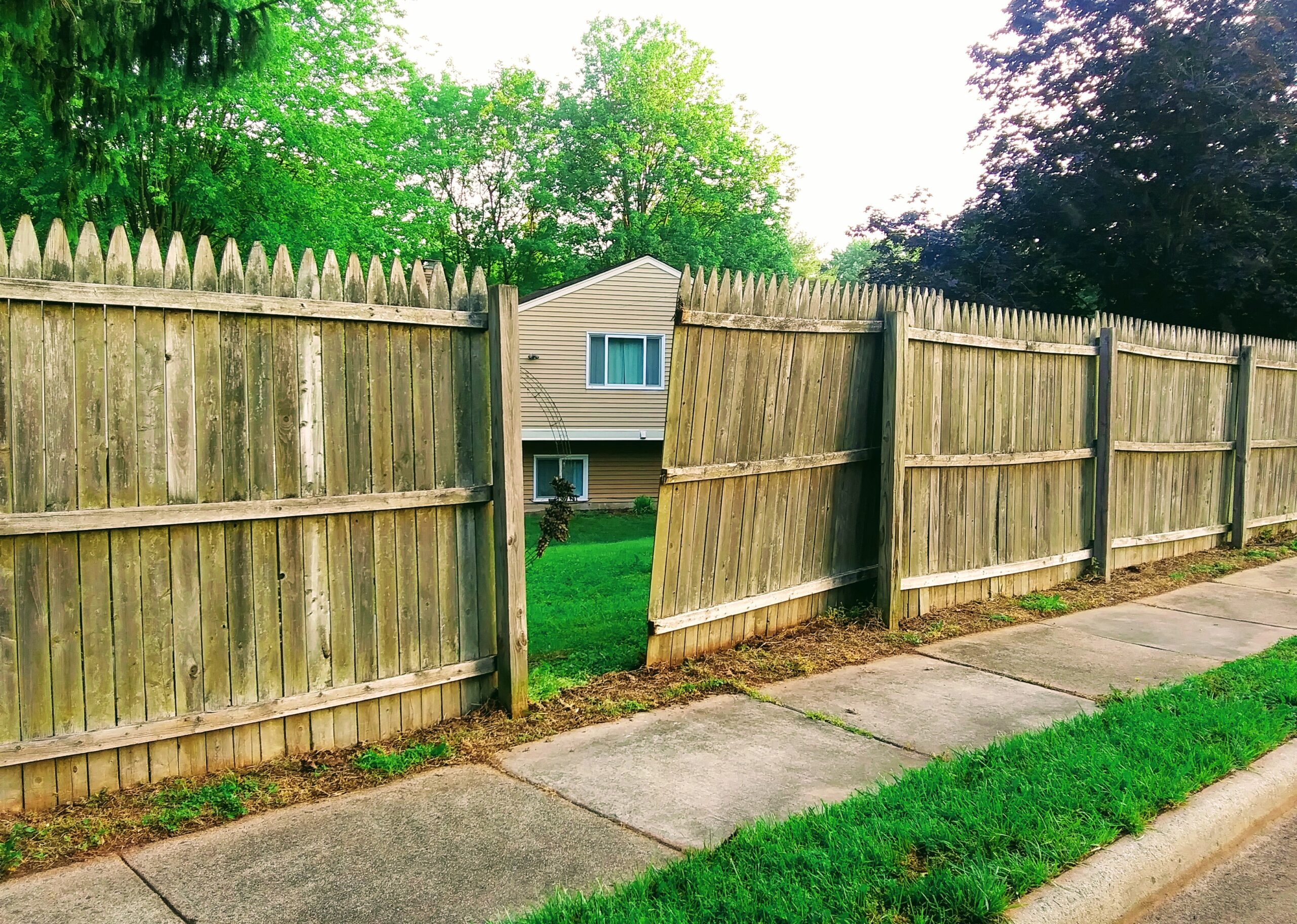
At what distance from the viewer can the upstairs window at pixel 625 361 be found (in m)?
25.0

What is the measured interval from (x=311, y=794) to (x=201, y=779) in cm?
47

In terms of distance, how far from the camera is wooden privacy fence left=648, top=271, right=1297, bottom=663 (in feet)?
19.4

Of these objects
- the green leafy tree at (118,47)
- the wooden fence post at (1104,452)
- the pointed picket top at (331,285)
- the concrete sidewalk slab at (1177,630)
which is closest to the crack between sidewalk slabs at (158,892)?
the pointed picket top at (331,285)

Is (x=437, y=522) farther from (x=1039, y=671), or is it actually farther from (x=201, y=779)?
(x=1039, y=671)

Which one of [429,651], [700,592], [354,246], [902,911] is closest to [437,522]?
[429,651]

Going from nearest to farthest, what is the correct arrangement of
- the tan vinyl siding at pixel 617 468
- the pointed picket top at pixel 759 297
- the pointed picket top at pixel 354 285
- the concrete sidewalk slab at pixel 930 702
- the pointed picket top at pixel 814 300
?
the pointed picket top at pixel 354 285, the concrete sidewalk slab at pixel 930 702, the pointed picket top at pixel 759 297, the pointed picket top at pixel 814 300, the tan vinyl siding at pixel 617 468

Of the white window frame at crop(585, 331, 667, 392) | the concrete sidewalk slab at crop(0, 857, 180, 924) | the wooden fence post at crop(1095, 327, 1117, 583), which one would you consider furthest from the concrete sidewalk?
the white window frame at crop(585, 331, 667, 392)

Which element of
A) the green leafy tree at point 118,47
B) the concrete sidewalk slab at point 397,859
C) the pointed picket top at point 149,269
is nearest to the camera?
the concrete sidewalk slab at point 397,859

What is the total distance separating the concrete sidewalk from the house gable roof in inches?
759

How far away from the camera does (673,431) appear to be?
221 inches

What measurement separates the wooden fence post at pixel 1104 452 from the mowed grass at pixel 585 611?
14.7 feet

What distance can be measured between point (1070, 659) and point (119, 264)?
600 cm

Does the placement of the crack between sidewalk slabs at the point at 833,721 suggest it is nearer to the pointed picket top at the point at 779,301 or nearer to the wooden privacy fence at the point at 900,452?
the wooden privacy fence at the point at 900,452

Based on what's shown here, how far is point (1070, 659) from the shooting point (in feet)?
21.0
